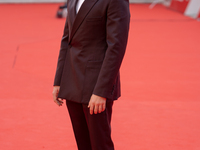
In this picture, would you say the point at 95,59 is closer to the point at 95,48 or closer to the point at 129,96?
the point at 95,48

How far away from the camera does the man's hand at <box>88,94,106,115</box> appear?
1.40 m

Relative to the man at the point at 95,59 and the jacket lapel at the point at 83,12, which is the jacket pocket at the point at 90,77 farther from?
the jacket lapel at the point at 83,12

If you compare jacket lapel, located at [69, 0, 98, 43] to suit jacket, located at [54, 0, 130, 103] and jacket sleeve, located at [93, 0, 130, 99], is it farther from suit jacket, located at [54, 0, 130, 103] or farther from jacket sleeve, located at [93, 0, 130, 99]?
jacket sleeve, located at [93, 0, 130, 99]

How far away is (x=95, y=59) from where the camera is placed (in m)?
1.44

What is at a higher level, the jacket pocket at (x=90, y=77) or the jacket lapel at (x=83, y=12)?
the jacket lapel at (x=83, y=12)

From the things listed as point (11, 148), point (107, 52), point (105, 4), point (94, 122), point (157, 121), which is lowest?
point (11, 148)

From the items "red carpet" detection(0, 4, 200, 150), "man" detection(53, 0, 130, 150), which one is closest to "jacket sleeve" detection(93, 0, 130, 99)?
"man" detection(53, 0, 130, 150)

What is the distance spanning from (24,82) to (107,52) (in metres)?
2.71

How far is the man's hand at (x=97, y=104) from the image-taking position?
4.60ft

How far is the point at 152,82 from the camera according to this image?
12.6ft

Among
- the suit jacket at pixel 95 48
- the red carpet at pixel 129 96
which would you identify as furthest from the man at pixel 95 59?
the red carpet at pixel 129 96

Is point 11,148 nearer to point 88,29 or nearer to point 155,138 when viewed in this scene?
point 155,138

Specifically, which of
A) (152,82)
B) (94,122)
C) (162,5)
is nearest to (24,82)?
(152,82)

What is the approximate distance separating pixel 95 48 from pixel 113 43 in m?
0.13
